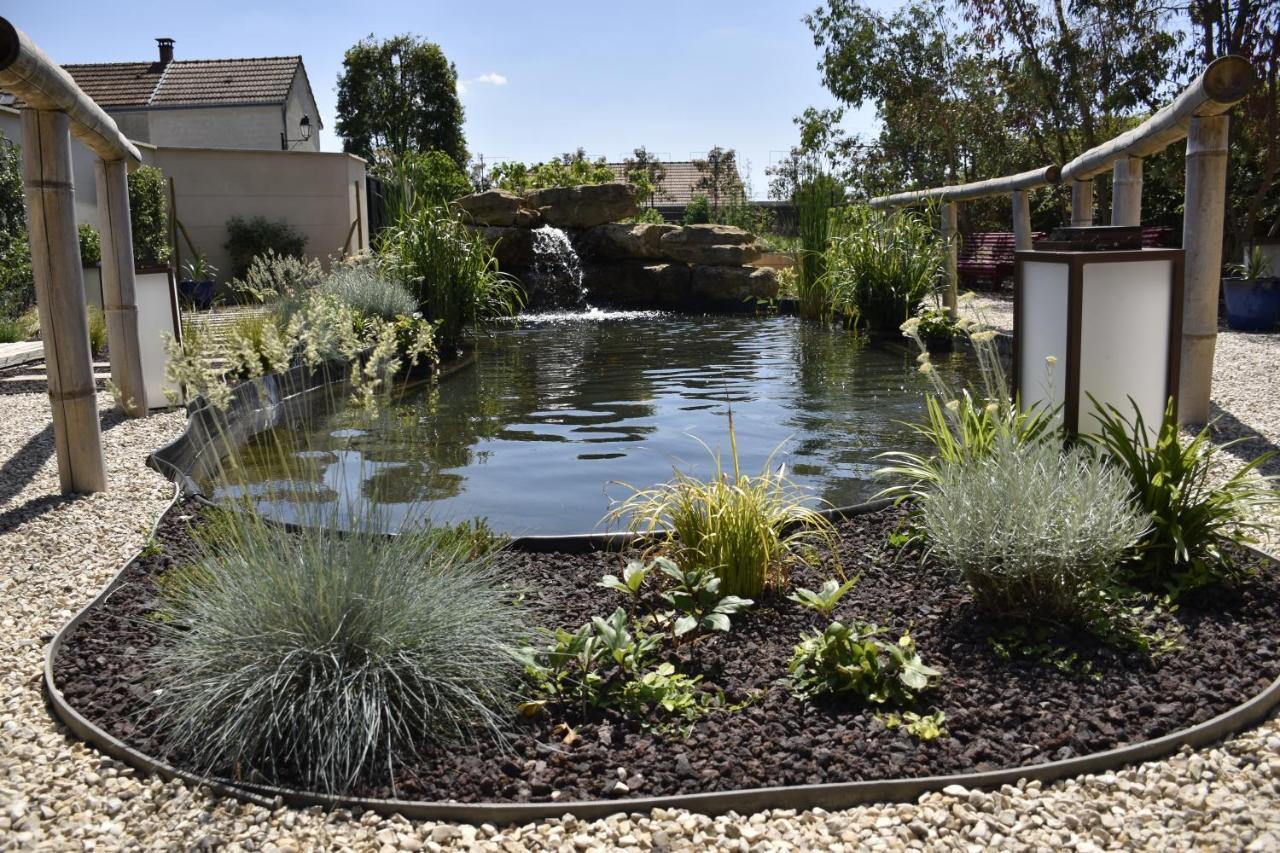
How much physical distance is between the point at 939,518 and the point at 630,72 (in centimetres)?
1850

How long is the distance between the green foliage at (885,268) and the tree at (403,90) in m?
28.1

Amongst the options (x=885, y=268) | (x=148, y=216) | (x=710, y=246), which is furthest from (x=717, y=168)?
→ (x=885, y=268)

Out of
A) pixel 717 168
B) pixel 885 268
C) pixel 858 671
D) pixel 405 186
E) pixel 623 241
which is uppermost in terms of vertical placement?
pixel 717 168

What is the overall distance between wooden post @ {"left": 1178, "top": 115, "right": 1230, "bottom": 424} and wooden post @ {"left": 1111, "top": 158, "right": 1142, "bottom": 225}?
0.77 metres

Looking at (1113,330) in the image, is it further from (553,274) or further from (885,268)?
(553,274)

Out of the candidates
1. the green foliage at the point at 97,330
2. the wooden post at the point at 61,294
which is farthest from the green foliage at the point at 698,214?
the wooden post at the point at 61,294

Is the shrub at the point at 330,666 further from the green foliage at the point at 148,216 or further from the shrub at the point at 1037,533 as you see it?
the green foliage at the point at 148,216

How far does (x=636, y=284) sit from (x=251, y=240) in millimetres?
6180

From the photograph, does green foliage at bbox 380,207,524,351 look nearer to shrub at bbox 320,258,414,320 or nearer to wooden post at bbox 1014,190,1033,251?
shrub at bbox 320,258,414,320

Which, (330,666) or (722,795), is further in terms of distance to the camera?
(330,666)

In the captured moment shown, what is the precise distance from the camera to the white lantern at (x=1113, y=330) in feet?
12.5

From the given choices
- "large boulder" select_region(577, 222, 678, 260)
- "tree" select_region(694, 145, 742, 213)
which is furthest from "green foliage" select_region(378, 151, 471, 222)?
"tree" select_region(694, 145, 742, 213)

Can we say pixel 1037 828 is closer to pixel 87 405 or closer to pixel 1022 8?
pixel 87 405

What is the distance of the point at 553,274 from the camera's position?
16.2 meters
